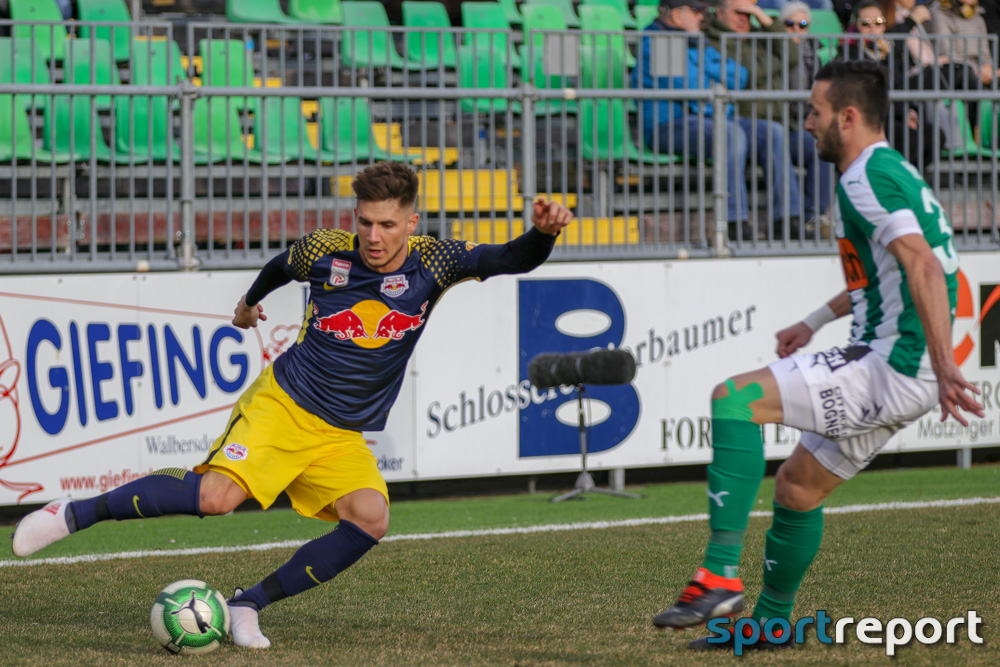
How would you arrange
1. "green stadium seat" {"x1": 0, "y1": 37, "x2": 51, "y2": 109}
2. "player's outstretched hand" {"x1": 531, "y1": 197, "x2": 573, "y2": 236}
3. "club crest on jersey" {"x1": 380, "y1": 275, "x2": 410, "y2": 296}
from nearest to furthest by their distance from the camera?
"player's outstretched hand" {"x1": 531, "y1": 197, "x2": 573, "y2": 236} < "club crest on jersey" {"x1": 380, "y1": 275, "x2": 410, "y2": 296} < "green stadium seat" {"x1": 0, "y1": 37, "x2": 51, "y2": 109}

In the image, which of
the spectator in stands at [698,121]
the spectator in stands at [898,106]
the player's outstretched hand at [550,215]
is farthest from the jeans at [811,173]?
the player's outstretched hand at [550,215]

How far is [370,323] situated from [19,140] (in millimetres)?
5177

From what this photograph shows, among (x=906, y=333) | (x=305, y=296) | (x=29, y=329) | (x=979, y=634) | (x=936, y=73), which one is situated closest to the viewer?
(x=906, y=333)

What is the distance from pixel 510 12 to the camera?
45.0 feet

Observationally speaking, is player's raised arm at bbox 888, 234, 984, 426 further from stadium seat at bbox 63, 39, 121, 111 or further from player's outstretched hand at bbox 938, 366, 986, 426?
stadium seat at bbox 63, 39, 121, 111

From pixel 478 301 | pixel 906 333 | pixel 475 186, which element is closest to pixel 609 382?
pixel 478 301

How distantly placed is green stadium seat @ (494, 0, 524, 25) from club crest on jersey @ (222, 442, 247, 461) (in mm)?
9766

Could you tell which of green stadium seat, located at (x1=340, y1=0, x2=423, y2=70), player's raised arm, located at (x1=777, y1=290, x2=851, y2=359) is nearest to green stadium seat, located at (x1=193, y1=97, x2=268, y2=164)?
green stadium seat, located at (x1=340, y1=0, x2=423, y2=70)

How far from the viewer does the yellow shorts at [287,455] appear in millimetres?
4645

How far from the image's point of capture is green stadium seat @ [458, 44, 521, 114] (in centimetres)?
931

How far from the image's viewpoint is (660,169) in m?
9.77

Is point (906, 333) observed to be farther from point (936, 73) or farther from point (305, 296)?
point (936, 73)

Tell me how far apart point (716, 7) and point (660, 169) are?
74.4 inches

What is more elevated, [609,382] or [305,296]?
[305,296]
